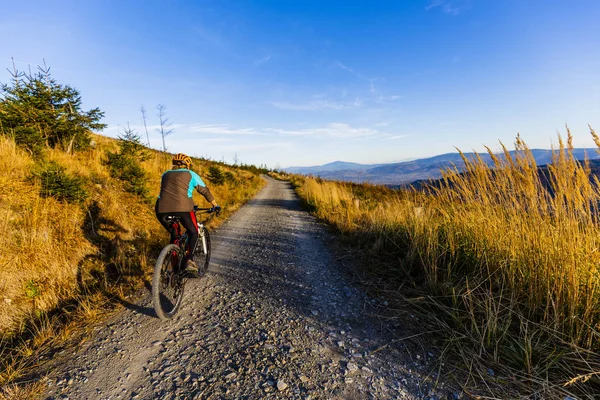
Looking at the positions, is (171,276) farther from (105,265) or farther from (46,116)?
(46,116)

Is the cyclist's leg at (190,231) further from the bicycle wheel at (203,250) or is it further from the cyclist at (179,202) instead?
the bicycle wheel at (203,250)

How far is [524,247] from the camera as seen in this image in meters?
2.70

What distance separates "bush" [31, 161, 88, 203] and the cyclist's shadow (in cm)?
39

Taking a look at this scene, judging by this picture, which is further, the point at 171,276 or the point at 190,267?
the point at 190,267

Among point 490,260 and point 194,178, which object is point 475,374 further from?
point 194,178

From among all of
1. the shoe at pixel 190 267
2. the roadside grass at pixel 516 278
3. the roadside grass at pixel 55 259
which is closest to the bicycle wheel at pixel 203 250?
the shoe at pixel 190 267

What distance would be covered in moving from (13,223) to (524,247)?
7.24m

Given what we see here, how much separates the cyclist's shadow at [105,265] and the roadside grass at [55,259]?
1 cm

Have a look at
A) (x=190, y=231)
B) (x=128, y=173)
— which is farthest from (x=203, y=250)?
(x=128, y=173)

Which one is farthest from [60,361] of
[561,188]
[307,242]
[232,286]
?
[561,188]

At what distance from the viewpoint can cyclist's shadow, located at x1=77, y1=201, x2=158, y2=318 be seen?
142 inches

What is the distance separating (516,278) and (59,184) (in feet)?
25.6

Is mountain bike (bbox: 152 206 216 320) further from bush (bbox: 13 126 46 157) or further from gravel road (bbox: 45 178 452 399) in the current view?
bush (bbox: 13 126 46 157)

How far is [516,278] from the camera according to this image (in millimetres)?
2742
